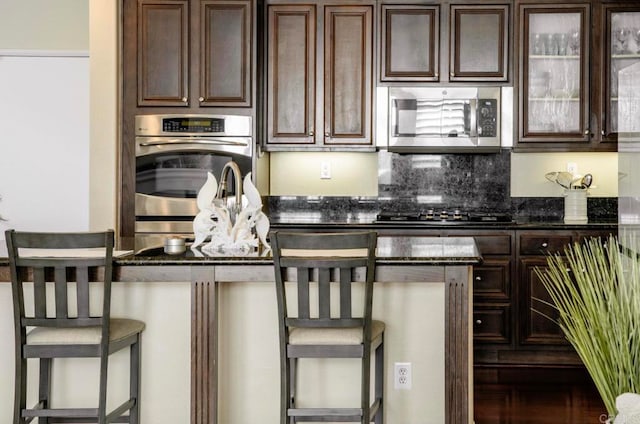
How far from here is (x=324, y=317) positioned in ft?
7.98

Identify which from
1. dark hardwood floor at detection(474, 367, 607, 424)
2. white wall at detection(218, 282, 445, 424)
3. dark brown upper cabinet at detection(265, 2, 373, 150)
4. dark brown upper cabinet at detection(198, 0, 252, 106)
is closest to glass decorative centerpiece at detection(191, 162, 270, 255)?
white wall at detection(218, 282, 445, 424)

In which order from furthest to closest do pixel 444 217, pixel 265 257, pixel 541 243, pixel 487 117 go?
pixel 444 217, pixel 487 117, pixel 541 243, pixel 265 257

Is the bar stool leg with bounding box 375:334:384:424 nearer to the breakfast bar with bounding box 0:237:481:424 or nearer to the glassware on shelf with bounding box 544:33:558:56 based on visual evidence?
the breakfast bar with bounding box 0:237:481:424

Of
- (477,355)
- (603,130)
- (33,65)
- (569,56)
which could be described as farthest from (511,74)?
(33,65)

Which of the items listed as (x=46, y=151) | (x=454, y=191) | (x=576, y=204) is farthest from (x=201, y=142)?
(x=576, y=204)

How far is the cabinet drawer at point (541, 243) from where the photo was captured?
4352 millimetres

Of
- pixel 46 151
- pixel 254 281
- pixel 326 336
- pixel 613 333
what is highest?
pixel 46 151

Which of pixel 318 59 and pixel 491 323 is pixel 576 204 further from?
pixel 318 59

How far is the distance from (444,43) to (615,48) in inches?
43.5

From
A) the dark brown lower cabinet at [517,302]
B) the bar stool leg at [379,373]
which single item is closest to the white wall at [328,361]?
the bar stool leg at [379,373]

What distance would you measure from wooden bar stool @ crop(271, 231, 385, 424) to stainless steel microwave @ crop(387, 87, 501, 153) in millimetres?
2245

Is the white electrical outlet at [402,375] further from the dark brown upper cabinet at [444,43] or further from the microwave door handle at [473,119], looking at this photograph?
the dark brown upper cabinet at [444,43]

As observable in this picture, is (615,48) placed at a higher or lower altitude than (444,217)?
higher

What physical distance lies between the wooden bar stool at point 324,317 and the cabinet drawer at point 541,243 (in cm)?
208
